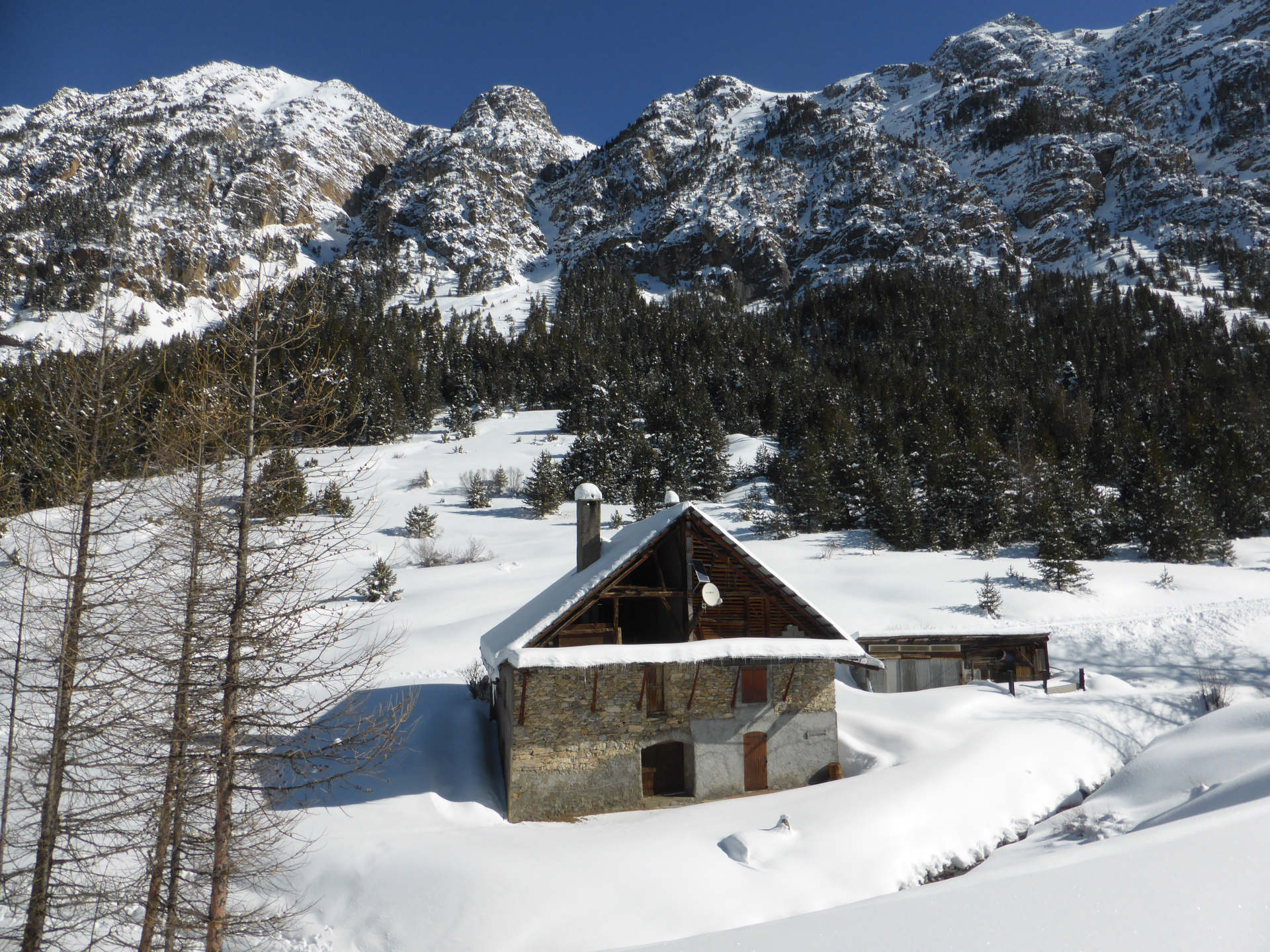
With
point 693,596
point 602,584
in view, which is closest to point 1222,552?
point 693,596

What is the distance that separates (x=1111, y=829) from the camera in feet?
37.1

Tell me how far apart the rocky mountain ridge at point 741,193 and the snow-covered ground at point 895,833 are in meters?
121

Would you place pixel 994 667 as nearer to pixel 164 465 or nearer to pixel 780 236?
pixel 164 465

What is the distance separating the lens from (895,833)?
12219mm

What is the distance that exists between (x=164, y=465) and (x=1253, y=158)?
21140 cm

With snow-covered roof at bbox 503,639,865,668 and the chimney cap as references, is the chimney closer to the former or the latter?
the chimney cap

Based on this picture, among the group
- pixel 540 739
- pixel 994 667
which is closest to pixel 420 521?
pixel 540 739

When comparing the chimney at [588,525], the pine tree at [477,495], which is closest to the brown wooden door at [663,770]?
the chimney at [588,525]

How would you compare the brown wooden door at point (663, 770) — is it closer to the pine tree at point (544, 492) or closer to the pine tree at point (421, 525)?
the pine tree at point (421, 525)

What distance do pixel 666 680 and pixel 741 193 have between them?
177596 mm

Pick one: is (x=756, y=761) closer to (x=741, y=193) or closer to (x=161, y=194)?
(x=741, y=193)

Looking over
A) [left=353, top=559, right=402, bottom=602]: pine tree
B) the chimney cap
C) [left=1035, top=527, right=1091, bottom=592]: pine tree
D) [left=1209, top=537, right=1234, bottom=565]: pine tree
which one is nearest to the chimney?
the chimney cap

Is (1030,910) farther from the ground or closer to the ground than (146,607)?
closer to the ground

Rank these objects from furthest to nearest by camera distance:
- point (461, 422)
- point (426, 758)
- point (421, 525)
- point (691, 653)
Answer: point (461, 422) → point (421, 525) → point (426, 758) → point (691, 653)
